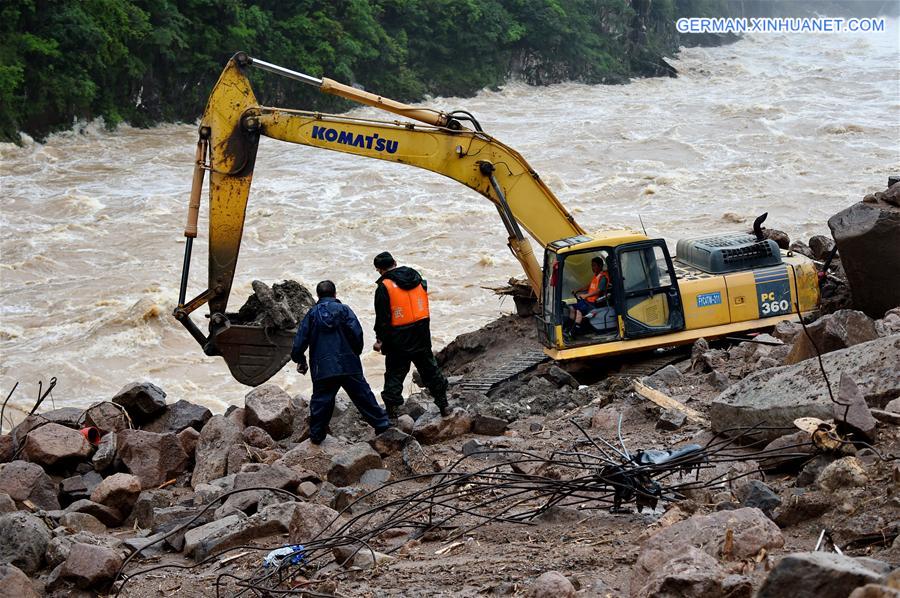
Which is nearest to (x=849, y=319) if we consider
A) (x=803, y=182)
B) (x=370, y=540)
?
(x=370, y=540)

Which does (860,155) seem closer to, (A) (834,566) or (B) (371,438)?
(B) (371,438)

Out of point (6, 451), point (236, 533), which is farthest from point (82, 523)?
point (6, 451)

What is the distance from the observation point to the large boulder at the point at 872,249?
10.1 m

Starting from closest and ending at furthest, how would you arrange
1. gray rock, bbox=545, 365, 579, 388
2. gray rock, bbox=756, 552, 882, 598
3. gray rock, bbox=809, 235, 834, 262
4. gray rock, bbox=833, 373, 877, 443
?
gray rock, bbox=756, 552, 882, 598 < gray rock, bbox=833, 373, 877, 443 < gray rock, bbox=545, 365, 579, 388 < gray rock, bbox=809, 235, 834, 262

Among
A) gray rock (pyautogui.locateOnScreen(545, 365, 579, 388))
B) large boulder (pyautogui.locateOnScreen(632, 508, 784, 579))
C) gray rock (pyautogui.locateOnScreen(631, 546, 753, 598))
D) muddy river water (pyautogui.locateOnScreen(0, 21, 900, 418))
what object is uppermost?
gray rock (pyautogui.locateOnScreen(631, 546, 753, 598))

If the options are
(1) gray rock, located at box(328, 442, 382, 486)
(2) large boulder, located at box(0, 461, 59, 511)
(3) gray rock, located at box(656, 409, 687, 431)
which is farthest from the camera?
(3) gray rock, located at box(656, 409, 687, 431)

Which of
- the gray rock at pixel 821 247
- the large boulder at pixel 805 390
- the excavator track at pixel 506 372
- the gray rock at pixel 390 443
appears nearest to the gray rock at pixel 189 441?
the gray rock at pixel 390 443

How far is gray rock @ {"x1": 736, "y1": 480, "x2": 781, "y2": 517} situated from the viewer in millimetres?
5059

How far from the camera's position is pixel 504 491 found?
6.40m

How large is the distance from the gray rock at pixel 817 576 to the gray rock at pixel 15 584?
387 cm

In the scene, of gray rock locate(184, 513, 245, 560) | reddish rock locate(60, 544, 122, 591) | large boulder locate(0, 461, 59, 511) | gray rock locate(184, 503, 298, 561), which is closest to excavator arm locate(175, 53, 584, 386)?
large boulder locate(0, 461, 59, 511)

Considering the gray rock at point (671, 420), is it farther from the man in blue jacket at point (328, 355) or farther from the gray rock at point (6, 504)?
the gray rock at point (6, 504)

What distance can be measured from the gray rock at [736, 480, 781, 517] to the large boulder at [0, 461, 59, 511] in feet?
16.1

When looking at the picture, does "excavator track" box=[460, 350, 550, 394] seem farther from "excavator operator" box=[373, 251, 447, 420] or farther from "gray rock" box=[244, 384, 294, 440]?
"gray rock" box=[244, 384, 294, 440]
